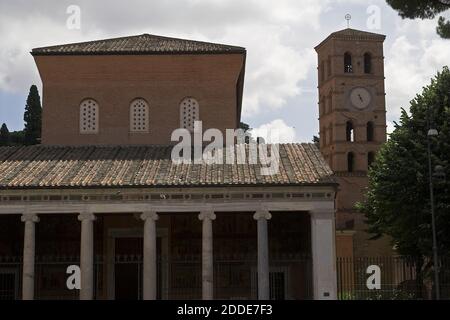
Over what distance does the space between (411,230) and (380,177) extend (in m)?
2.41

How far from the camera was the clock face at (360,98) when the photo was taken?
2015 inches

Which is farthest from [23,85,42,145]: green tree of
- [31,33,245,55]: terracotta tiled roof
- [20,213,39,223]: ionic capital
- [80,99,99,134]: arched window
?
[20,213,39,223]: ionic capital

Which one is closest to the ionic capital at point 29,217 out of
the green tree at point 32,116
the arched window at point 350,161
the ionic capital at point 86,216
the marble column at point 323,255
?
the ionic capital at point 86,216

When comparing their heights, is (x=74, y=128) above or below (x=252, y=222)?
above

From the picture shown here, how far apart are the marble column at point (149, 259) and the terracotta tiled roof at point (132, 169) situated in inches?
40.0

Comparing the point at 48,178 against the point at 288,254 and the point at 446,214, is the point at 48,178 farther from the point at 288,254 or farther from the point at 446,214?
the point at 446,214

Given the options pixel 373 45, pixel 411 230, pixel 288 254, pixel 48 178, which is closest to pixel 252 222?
pixel 288 254

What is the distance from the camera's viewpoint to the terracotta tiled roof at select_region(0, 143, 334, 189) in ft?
69.1

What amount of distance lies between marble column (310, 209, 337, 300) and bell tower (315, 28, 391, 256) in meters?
28.7

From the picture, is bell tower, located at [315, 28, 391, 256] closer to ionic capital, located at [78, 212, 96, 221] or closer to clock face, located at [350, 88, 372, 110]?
A: clock face, located at [350, 88, 372, 110]

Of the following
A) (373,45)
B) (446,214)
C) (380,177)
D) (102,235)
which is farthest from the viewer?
(373,45)

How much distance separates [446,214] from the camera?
73.7 feet

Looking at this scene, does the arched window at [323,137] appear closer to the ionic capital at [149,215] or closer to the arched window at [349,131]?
the arched window at [349,131]

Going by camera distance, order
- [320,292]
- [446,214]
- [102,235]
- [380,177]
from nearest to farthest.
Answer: [320,292] → [446,214] → [102,235] → [380,177]
